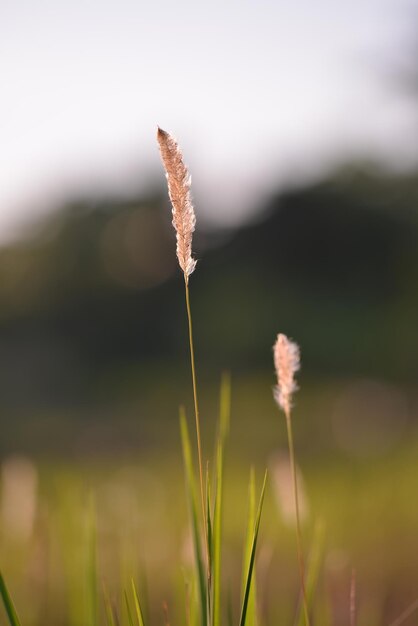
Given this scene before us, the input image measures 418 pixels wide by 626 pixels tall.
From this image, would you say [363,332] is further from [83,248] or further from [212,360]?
[83,248]

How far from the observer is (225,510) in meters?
5.32

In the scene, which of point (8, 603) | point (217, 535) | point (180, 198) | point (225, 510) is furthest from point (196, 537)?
point (225, 510)

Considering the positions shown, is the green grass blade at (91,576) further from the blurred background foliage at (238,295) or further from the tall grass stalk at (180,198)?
the blurred background foliage at (238,295)

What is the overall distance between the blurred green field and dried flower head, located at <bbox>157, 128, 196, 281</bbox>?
0.51 m

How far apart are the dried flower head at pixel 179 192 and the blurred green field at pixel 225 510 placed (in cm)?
51

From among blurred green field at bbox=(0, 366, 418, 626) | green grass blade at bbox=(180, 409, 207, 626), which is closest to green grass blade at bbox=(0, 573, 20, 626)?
green grass blade at bbox=(180, 409, 207, 626)

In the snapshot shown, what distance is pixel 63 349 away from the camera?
13320mm

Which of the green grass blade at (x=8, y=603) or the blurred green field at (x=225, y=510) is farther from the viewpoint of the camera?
the blurred green field at (x=225, y=510)

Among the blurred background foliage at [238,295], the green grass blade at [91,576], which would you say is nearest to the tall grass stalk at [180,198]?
the green grass blade at [91,576]

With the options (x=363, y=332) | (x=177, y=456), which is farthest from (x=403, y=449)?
(x=363, y=332)

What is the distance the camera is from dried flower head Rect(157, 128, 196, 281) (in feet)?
3.08

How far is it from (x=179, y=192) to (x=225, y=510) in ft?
14.9

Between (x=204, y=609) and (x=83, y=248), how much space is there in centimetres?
1473

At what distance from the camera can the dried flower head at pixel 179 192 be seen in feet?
3.08
